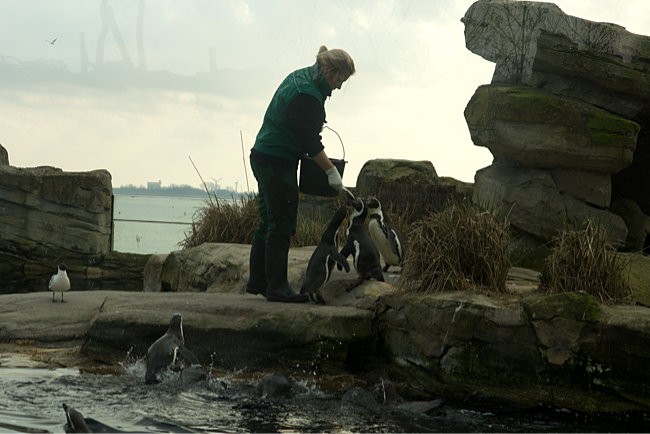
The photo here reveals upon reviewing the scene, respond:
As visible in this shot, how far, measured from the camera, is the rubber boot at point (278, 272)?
5.94m

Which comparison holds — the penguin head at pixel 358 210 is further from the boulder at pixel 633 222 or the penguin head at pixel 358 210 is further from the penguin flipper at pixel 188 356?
the boulder at pixel 633 222

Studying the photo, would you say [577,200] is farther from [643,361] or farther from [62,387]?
[62,387]

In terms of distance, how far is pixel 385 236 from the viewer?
6.75 m

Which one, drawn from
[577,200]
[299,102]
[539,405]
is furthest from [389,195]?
[539,405]

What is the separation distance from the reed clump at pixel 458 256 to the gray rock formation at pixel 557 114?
2280mm

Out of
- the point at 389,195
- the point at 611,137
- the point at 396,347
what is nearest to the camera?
the point at 396,347

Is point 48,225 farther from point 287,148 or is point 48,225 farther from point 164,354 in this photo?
point 164,354

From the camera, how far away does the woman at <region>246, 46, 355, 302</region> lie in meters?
5.76

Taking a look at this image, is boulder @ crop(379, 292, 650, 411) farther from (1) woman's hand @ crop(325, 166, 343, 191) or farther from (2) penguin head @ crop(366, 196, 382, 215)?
(2) penguin head @ crop(366, 196, 382, 215)

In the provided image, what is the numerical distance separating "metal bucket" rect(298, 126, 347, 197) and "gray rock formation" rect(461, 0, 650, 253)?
2.65 meters

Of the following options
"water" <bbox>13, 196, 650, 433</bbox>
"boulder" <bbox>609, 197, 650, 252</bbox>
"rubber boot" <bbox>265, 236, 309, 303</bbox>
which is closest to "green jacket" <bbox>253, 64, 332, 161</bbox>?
"rubber boot" <bbox>265, 236, 309, 303</bbox>

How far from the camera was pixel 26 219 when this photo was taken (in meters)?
12.0

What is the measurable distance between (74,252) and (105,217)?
81 cm

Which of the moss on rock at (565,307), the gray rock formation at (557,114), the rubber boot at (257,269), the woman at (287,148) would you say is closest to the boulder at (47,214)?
the rubber boot at (257,269)
